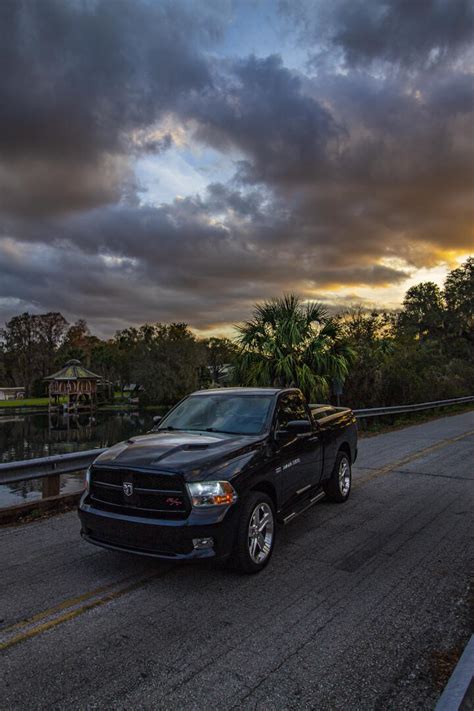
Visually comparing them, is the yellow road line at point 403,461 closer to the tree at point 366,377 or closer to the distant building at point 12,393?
the tree at point 366,377

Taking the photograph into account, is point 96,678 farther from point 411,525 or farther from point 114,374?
point 114,374

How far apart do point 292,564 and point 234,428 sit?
1574 millimetres

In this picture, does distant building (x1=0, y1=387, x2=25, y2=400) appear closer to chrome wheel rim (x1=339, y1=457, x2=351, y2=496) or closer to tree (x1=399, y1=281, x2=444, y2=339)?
tree (x1=399, y1=281, x2=444, y2=339)

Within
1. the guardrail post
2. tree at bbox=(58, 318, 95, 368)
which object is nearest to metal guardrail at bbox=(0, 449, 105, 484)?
the guardrail post

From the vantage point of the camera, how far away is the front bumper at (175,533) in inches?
165

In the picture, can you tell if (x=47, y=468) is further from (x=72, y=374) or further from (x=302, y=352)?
(x=72, y=374)

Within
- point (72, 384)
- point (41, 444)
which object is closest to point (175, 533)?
point (41, 444)

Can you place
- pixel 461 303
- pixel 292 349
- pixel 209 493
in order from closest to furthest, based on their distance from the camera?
pixel 209 493 → pixel 292 349 → pixel 461 303

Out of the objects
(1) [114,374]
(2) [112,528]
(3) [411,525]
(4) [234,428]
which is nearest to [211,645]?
(2) [112,528]

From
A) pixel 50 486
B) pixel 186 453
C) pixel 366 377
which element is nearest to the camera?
pixel 186 453

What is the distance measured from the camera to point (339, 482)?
723 centimetres

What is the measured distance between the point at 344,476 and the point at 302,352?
8.40 m

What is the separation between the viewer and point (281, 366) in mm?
14969

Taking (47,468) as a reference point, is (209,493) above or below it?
above
